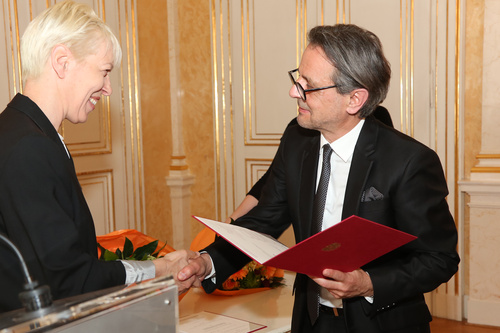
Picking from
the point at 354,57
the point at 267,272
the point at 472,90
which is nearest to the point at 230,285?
the point at 267,272

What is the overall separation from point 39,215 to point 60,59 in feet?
1.59

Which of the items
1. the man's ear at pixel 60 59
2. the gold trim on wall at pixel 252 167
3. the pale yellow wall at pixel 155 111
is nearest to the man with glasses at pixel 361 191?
the man's ear at pixel 60 59

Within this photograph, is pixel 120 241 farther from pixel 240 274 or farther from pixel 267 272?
pixel 267 272

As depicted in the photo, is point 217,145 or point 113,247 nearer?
point 113,247

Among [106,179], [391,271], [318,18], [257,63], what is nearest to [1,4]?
[106,179]

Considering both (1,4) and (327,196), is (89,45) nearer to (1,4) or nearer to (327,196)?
(327,196)

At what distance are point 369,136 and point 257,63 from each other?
3660 mm

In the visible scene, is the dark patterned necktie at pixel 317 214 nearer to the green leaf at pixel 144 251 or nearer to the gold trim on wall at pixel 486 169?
the green leaf at pixel 144 251

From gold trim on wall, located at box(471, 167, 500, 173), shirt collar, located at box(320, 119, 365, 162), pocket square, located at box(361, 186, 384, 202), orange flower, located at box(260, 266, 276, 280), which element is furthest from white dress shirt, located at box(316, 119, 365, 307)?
gold trim on wall, located at box(471, 167, 500, 173)

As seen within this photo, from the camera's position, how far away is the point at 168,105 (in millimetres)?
5672

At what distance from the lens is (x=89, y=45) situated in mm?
1622

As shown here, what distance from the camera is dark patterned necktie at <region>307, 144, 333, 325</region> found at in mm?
1898

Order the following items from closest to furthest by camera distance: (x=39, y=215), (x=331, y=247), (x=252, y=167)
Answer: (x=39, y=215), (x=331, y=247), (x=252, y=167)

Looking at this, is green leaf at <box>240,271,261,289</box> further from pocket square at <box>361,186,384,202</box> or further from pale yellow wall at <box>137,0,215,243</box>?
A: pale yellow wall at <box>137,0,215,243</box>
